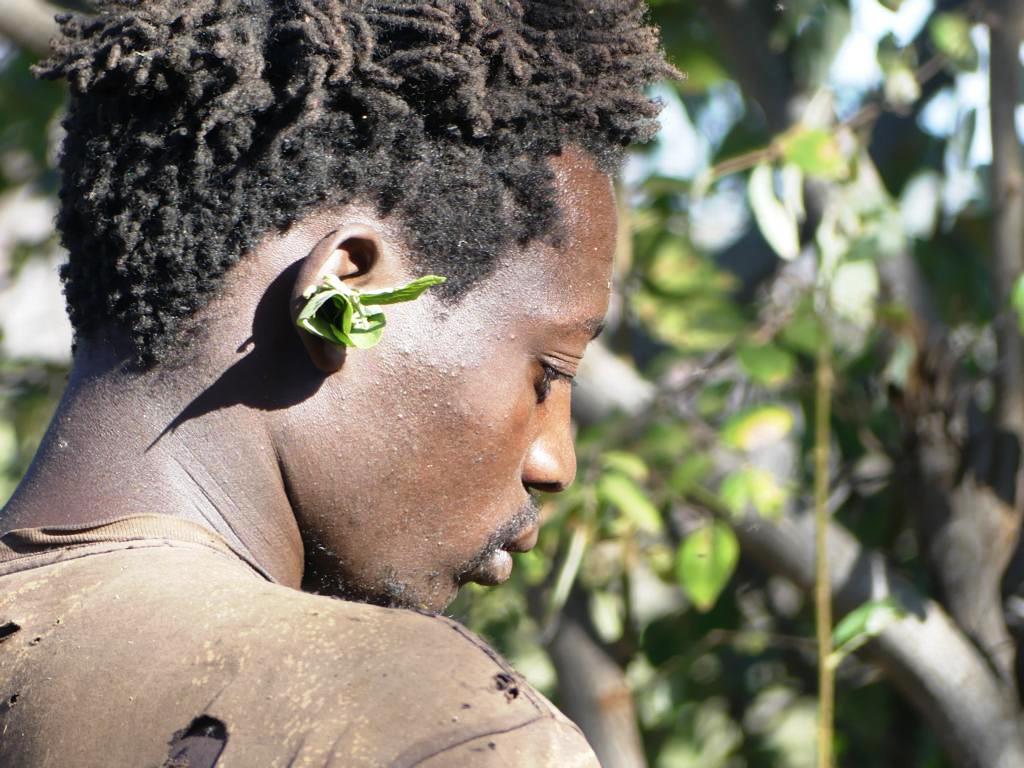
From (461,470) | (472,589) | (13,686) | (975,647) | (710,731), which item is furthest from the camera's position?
(710,731)

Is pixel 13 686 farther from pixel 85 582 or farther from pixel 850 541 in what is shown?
pixel 850 541

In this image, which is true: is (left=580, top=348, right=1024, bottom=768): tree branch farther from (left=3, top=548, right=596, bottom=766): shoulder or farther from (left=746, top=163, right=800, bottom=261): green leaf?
(left=3, top=548, right=596, bottom=766): shoulder

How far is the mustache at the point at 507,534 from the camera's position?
5.44ft

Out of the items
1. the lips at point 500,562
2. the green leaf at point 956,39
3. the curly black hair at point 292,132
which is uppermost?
the curly black hair at point 292,132

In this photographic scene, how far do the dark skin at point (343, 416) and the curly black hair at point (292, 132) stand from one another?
0.04m

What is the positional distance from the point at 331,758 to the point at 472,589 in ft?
9.38

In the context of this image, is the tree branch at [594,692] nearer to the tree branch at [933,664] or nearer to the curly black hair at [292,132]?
the tree branch at [933,664]

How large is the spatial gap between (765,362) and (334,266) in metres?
1.94

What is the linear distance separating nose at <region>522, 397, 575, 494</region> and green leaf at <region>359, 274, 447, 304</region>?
0.29m

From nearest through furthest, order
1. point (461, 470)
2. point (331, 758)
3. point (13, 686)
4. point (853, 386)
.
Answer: point (331, 758) < point (13, 686) < point (461, 470) < point (853, 386)

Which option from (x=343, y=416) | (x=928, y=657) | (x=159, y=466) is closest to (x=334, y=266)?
(x=343, y=416)

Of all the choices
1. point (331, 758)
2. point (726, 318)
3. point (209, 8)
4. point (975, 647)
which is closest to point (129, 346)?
point (209, 8)

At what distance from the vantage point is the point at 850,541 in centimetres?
340

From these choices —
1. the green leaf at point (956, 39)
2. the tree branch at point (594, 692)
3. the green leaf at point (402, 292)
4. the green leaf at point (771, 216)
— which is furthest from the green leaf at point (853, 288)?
the green leaf at point (402, 292)
